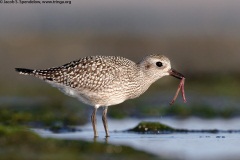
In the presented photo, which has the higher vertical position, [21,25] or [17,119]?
[21,25]

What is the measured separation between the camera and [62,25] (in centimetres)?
4531

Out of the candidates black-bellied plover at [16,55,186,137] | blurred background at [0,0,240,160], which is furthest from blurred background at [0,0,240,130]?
black-bellied plover at [16,55,186,137]

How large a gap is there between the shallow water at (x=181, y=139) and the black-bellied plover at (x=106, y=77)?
0.73 metres

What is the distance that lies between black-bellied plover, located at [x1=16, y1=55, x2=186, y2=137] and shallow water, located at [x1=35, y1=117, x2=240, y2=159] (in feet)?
2.40

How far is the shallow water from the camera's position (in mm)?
14030

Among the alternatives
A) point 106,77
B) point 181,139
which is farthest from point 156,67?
point 181,139

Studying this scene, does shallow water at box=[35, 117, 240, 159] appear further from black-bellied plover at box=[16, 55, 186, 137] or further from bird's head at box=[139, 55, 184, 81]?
bird's head at box=[139, 55, 184, 81]

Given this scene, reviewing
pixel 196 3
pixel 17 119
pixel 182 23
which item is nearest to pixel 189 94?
pixel 17 119

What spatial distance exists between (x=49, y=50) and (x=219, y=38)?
8667mm

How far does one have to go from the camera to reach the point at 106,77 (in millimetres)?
16859

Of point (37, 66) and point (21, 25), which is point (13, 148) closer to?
point (37, 66)

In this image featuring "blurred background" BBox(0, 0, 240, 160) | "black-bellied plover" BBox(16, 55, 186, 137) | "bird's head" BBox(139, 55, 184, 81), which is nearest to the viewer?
"black-bellied plover" BBox(16, 55, 186, 137)

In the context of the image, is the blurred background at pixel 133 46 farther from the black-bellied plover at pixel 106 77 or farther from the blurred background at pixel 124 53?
the black-bellied plover at pixel 106 77

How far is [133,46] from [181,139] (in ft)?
68.3
